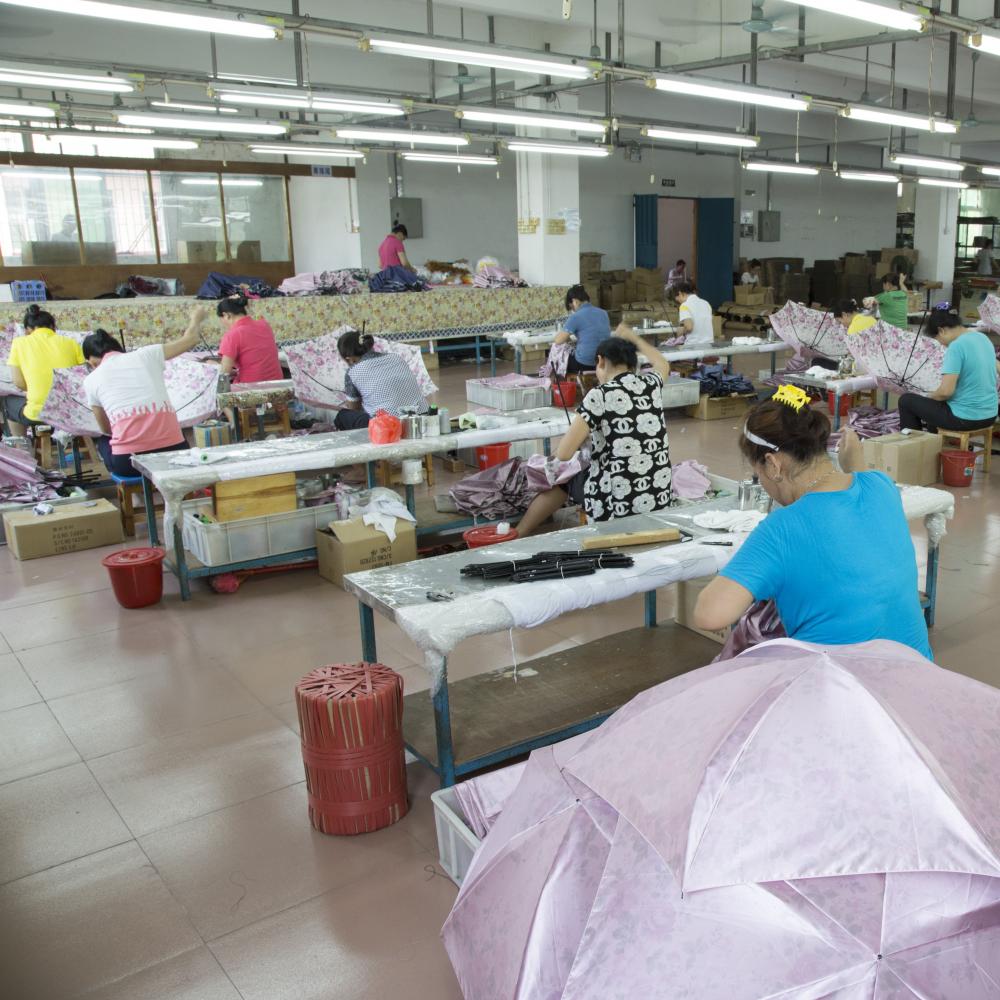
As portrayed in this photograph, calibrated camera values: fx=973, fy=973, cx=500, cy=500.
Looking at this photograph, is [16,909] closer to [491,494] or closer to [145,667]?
[145,667]

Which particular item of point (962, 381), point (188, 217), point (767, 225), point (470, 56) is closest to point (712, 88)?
point (470, 56)

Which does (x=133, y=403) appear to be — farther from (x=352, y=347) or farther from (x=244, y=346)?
(x=244, y=346)

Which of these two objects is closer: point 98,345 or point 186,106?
point 98,345

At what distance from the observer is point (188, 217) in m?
16.4

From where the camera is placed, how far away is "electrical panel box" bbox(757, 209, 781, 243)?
21597 mm

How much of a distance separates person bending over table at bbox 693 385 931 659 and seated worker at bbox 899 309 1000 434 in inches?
207

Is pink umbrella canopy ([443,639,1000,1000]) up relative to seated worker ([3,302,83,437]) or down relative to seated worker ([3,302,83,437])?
down

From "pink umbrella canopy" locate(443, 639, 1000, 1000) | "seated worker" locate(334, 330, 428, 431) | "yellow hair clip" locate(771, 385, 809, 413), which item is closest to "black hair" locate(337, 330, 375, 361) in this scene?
"seated worker" locate(334, 330, 428, 431)

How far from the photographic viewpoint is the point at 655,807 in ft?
5.66

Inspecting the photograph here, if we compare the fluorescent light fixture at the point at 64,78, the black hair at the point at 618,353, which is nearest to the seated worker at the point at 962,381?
the black hair at the point at 618,353

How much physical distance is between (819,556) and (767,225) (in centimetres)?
2074

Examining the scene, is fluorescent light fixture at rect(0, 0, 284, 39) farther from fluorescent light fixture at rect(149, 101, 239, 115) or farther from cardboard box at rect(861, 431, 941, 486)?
cardboard box at rect(861, 431, 941, 486)

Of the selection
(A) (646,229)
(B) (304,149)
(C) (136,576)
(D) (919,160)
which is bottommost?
(C) (136,576)

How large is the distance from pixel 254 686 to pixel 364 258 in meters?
13.7
